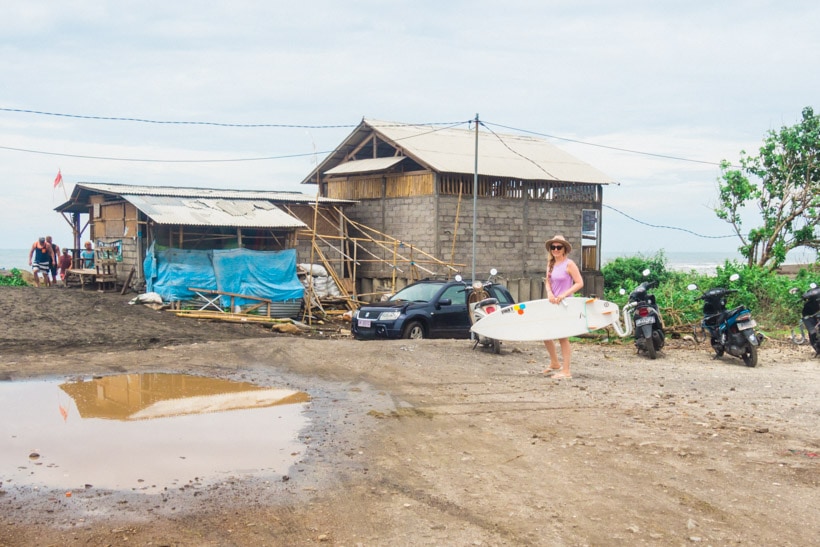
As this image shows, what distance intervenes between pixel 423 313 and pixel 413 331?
413mm

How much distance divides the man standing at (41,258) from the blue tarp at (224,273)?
5.65 meters

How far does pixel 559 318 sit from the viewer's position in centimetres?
1120

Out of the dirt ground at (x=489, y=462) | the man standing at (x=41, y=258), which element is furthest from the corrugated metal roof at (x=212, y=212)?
the dirt ground at (x=489, y=462)

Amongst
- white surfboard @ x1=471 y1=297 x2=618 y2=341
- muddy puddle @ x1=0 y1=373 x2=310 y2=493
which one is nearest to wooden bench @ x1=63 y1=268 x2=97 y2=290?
muddy puddle @ x1=0 y1=373 x2=310 y2=493

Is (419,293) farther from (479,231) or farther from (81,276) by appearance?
(81,276)

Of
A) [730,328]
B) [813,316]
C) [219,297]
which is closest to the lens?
[730,328]

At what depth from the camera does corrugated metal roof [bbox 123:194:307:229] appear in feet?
71.6

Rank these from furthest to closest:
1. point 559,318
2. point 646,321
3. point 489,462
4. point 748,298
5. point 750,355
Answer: point 748,298, point 646,321, point 750,355, point 559,318, point 489,462

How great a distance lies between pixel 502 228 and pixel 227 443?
69.0ft

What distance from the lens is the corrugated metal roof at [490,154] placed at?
87.2 ft

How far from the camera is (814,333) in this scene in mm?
13516

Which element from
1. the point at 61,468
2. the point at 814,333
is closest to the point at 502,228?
the point at 814,333

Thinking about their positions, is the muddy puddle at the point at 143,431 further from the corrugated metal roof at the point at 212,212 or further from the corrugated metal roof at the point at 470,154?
the corrugated metal roof at the point at 470,154

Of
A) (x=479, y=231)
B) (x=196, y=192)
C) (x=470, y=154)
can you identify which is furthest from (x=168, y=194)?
(x=470, y=154)
